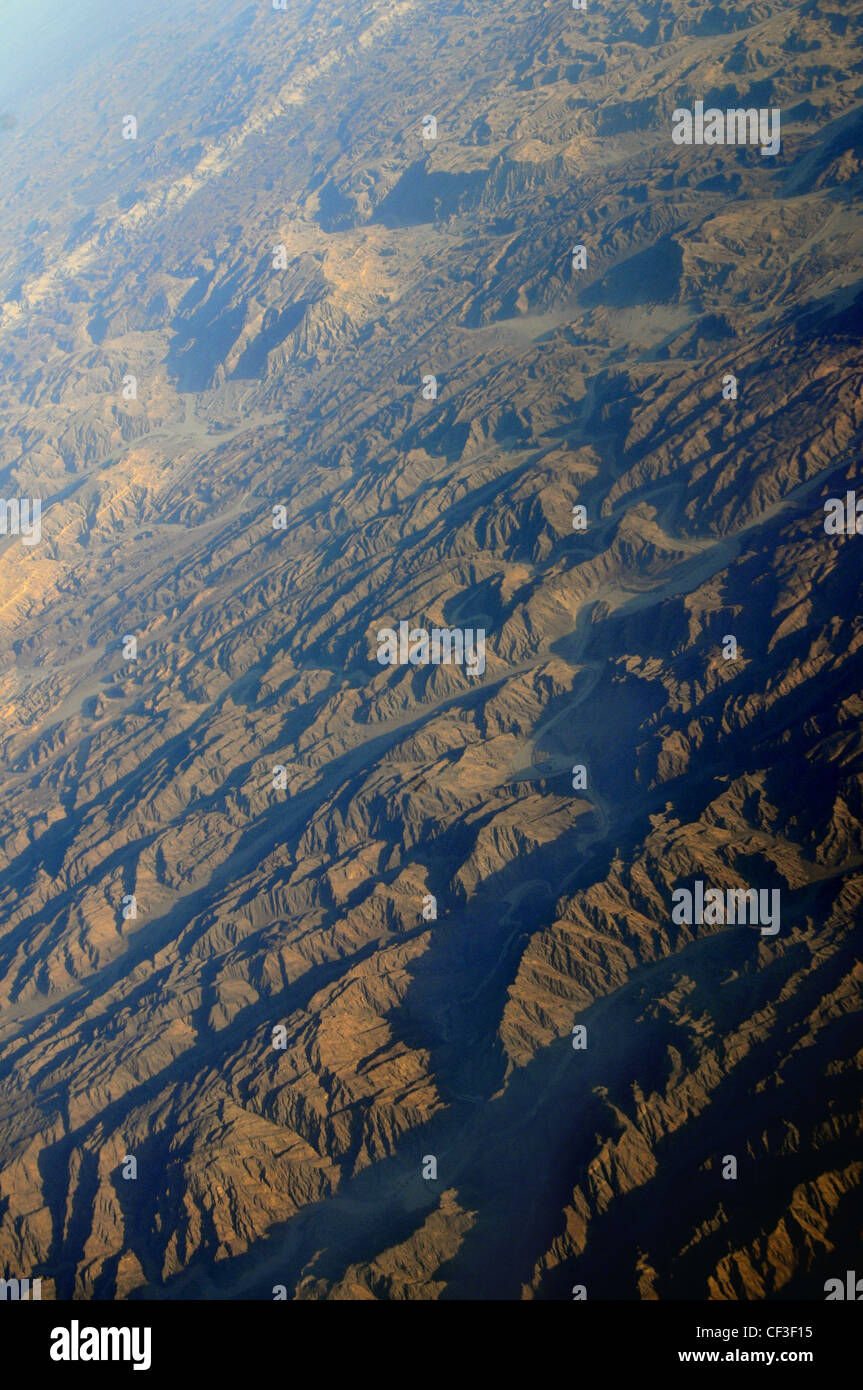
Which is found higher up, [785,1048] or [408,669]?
[408,669]

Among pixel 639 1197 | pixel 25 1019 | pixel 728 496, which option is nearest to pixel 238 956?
pixel 25 1019

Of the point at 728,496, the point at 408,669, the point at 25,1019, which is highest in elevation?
the point at 728,496

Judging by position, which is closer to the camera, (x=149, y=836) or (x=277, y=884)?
(x=277, y=884)

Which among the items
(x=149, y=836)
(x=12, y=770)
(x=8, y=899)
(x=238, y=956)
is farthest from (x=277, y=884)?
(x=12, y=770)

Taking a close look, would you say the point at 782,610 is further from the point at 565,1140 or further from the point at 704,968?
the point at 565,1140

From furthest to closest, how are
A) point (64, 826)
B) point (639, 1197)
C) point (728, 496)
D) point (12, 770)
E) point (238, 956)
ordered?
point (12, 770) → point (64, 826) → point (728, 496) → point (238, 956) → point (639, 1197)

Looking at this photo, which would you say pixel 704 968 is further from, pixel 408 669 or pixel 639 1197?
pixel 408 669

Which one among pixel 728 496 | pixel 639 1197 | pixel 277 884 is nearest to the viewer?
pixel 639 1197
